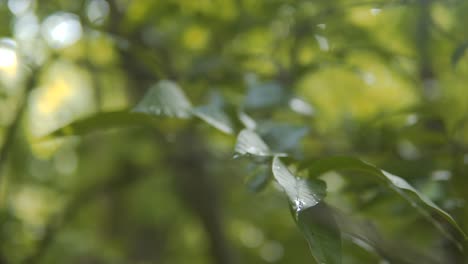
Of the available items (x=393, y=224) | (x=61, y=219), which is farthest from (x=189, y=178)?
(x=393, y=224)

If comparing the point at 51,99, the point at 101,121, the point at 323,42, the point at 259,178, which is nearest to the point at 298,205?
the point at 259,178

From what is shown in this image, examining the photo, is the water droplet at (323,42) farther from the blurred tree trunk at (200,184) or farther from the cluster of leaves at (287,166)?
the blurred tree trunk at (200,184)

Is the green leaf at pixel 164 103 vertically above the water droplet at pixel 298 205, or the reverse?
the green leaf at pixel 164 103

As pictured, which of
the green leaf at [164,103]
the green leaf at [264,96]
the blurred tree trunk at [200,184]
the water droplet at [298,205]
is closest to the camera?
the water droplet at [298,205]

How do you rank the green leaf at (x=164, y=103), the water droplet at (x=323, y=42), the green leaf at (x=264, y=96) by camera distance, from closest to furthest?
the green leaf at (x=164, y=103)
the green leaf at (x=264, y=96)
the water droplet at (x=323, y=42)

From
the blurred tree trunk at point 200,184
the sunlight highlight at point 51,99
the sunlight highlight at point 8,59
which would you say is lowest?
the blurred tree trunk at point 200,184

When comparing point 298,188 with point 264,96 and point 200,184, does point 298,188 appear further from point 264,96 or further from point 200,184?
point 200,184

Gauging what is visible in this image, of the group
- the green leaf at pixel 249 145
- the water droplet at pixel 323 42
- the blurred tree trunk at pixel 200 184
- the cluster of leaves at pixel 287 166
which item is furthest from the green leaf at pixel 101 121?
the blurred tree trunk at pixel 200 184

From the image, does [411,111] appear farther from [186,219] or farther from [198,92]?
[186,219]
